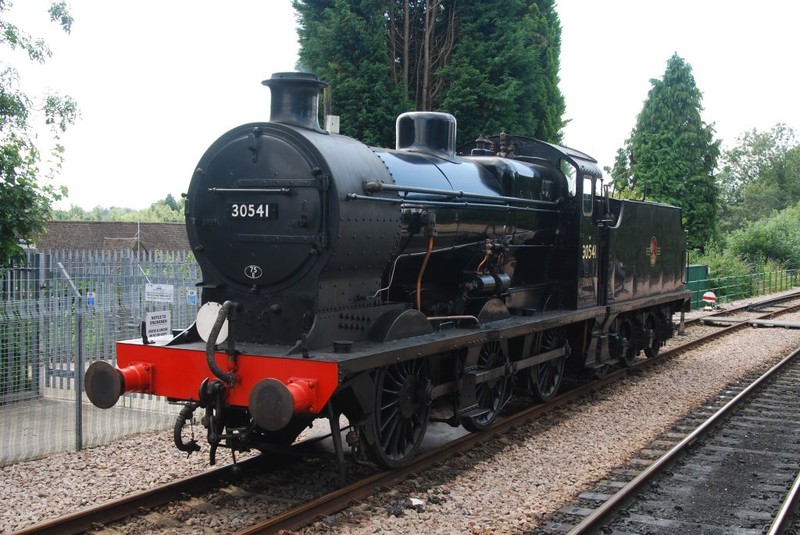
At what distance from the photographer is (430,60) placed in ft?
66.8

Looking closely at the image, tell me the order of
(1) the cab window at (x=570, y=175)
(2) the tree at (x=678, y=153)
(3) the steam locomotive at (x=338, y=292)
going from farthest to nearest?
(2) the tree at (x=678, y=153), (1) the cab window at (x=570, y=175), (3) the steam locomotive at (x=338, y=292)

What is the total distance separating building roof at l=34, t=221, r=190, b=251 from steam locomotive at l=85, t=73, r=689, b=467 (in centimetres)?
2103

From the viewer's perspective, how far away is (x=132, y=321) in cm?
952

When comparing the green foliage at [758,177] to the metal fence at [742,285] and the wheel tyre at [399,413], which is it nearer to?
the metal fence at [742,285]

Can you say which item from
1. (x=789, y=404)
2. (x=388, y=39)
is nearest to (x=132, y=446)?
(x=789, y=404)

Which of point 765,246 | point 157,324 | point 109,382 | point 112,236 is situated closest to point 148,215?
point 112,236

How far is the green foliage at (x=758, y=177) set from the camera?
247 ft

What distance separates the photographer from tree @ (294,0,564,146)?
61.5 feet

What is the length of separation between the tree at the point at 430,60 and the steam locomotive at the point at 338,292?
10347 mm

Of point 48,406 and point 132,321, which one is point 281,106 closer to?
point 132,321

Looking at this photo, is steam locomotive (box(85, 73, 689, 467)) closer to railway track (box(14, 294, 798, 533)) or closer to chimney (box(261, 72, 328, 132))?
chimney (box(261, 72, 328, 132))

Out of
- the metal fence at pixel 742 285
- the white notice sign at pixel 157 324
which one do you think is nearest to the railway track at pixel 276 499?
the white notice sign at pixel 157 324

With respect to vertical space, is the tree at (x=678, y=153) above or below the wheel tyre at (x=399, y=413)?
above

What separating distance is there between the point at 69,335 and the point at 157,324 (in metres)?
2.36
